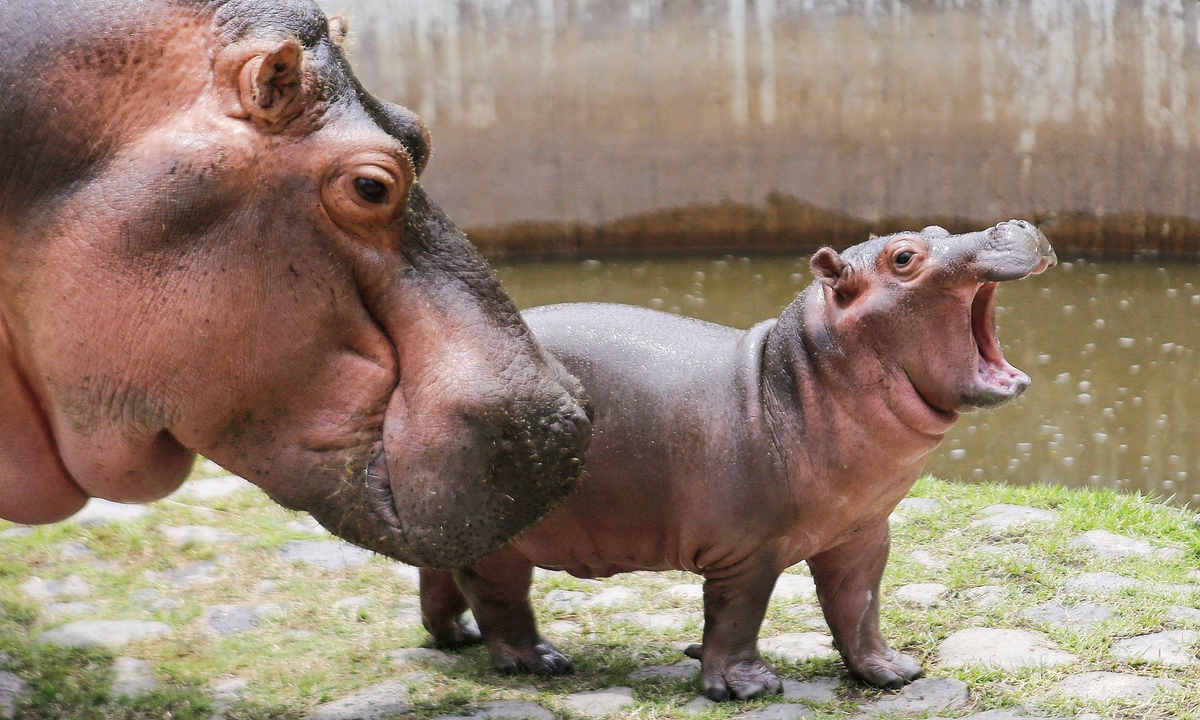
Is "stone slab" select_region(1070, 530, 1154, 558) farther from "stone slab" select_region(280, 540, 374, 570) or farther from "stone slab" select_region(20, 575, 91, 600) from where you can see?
"stone slab" select_region(20, 575, 91, 600)

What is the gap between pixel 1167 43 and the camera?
9.95 m

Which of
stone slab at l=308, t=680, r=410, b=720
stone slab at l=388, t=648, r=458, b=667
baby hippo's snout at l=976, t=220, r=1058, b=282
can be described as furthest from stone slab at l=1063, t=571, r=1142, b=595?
stone slab at l=308, t=680, r=410, b=720

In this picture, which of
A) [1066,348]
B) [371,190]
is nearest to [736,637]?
[371,190]

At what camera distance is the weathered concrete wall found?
1008cm

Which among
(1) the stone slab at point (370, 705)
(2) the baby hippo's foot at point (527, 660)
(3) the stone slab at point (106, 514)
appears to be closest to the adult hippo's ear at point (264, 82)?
(1) the stone slab at point (370, 705)

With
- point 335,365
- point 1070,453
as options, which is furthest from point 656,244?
point 335,365

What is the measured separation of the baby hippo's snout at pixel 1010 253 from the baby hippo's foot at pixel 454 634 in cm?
164

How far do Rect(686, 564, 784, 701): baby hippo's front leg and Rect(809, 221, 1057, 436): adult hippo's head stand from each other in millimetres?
538

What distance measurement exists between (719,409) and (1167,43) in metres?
8.10

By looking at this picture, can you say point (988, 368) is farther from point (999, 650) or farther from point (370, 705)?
point (370, 705)

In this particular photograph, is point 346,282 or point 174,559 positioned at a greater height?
point 346,282

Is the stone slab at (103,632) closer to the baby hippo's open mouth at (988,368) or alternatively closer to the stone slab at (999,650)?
Result: the stone slab at (999,650)

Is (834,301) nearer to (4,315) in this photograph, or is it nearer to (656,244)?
(4,315)

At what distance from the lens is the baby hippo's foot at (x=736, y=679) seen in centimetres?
319
